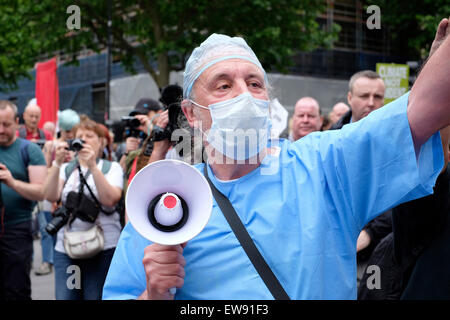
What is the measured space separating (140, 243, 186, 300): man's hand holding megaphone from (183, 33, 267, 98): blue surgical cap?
2.50 ft

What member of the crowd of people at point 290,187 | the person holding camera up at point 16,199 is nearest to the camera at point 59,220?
the person holding camera up at point 16,199

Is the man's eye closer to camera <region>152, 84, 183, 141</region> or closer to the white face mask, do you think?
the white face mask

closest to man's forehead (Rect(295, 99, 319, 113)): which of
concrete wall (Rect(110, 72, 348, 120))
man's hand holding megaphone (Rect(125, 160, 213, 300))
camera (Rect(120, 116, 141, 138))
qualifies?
camera (Rect(120, 116, 141, 138))

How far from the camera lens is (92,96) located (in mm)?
26875

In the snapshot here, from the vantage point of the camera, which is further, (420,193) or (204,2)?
(204,2)

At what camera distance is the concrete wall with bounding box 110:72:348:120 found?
71.6ft

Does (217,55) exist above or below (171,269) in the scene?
above

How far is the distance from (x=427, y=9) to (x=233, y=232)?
1818cm

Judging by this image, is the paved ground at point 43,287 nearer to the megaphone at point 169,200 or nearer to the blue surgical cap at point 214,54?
the blue surgical cap at point 214,54

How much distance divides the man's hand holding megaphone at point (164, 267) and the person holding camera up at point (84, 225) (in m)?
2.92

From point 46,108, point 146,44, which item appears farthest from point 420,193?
point 146,44

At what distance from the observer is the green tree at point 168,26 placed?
560 inches
